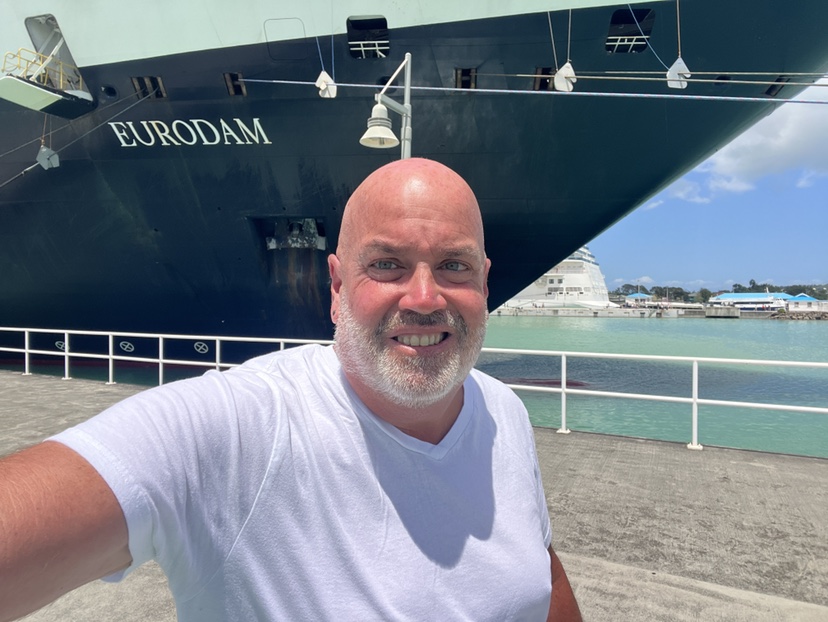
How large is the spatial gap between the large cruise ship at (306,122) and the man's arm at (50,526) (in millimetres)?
7760

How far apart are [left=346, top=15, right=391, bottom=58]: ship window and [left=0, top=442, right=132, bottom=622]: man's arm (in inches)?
351

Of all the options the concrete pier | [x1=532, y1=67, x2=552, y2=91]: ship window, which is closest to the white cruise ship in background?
[x1=532, y1=67, x2=552, y2=91]: ship window

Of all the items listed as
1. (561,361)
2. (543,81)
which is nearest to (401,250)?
(561,361)

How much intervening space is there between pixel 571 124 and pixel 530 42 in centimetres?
141

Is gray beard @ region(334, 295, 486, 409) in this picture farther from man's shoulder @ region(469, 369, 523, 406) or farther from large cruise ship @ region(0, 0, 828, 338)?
large cruise ship @ region(0, 0, 828, 338)

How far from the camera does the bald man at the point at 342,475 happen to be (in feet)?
2.53

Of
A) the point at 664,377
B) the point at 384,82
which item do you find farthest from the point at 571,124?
the point at 664,377

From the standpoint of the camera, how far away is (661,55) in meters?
8.55

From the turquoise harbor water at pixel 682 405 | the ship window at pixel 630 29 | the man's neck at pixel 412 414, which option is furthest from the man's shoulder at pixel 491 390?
the ship window at pixel 630 29

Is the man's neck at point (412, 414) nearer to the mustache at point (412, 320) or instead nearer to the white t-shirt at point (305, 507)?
the white t-shirt at point (305, 507)

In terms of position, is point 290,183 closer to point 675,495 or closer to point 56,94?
point 56,94

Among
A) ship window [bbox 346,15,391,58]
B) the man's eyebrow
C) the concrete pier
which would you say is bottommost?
the concrete pier

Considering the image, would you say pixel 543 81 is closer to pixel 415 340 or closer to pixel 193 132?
pixel 193 132

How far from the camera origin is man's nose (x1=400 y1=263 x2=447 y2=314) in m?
1.06
